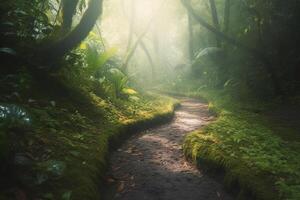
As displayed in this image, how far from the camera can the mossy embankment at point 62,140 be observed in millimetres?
4434

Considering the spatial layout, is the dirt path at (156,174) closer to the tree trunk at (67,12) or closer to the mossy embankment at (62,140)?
the mossy embankment at (62,140)

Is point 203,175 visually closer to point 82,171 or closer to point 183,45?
point 82,171

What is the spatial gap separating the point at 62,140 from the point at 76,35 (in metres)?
2.87

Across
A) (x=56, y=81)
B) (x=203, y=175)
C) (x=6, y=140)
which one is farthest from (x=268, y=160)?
(x=56, y=81)

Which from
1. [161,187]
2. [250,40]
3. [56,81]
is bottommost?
[161,187]

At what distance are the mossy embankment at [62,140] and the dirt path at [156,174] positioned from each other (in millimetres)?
316

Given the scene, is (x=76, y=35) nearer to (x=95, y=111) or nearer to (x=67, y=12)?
(x=67, y=12)

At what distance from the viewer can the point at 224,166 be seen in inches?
239

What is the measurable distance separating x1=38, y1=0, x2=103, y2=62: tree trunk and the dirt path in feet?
8.56

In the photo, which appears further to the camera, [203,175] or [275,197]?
[203,175]

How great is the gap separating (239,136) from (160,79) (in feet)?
80.4

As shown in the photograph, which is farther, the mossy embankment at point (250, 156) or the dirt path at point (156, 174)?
the dirt path at point (156, 174)

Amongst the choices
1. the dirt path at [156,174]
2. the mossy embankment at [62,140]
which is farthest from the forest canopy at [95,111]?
the dirt path at [156,174]

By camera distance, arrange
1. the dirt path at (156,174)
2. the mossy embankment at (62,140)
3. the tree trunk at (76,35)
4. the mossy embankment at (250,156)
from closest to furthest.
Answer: the mossy embankment at (62,140) < the mossy embankment at (250,156) < the dirt path at (156,174) < the tree trunk at (76,35)
